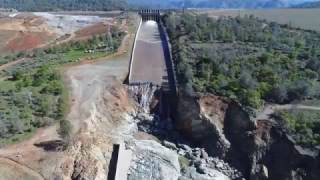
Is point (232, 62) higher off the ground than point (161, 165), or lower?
higher

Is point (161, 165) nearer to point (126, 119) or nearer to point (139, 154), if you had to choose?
point (139, 154)

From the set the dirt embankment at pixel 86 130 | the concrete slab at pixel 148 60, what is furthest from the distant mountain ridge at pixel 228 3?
the dirt embankment at pixel 86 130

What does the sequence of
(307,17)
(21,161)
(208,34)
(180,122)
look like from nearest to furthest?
(21,161) → (180,122) → (208,34) → (307,17)

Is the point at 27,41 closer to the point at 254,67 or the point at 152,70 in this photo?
the point at 152,70

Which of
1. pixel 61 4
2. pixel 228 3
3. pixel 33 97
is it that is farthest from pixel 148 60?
pixel 228 3

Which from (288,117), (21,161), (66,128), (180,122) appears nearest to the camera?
(21,161)

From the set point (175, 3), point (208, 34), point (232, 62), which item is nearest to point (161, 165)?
point (232, 62)
